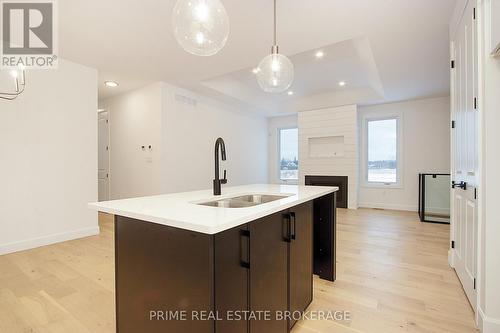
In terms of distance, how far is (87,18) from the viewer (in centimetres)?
264

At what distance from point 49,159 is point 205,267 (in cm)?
356

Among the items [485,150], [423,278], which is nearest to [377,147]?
[423,278]

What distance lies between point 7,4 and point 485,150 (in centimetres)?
424

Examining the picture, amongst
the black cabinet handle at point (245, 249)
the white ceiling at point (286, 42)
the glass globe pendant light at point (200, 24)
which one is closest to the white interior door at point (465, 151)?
the white ceiling at point (286, 42)

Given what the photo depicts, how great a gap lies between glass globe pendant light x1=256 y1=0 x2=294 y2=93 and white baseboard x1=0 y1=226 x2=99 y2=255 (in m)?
3.43

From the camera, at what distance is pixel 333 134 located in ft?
20.6

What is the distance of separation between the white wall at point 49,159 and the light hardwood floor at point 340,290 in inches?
11.8

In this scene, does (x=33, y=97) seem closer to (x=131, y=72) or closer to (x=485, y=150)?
(x=131, y=72)

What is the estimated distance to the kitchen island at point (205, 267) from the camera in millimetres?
988

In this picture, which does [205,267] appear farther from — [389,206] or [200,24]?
[389,206]

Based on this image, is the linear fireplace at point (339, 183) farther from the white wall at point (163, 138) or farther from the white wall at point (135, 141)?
the white wall at point (135, 141)

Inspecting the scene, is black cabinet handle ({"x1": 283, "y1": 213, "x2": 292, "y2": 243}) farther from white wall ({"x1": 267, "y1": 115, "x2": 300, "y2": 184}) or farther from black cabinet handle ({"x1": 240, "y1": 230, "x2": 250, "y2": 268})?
white wall ({"x1": 267, "y1": 115, "x2": 300, "y2": 184})

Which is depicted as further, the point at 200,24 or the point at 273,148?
the point at 273,148

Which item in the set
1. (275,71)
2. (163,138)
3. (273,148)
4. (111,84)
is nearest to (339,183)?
(273,148)
